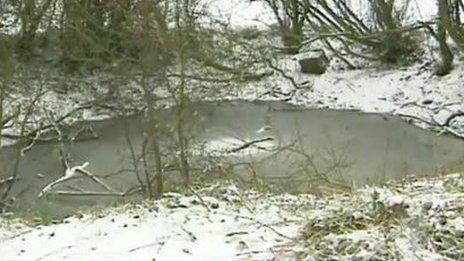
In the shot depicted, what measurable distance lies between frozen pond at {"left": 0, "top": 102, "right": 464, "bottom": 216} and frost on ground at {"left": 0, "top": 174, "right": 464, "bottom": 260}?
5465 millimetres

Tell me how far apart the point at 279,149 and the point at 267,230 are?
Answer: 323 inches

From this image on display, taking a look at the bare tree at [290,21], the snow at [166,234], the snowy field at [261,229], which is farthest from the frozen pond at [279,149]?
the snow at [166,234]

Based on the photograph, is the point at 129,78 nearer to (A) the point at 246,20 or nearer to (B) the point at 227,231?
(A) the point at 246,20

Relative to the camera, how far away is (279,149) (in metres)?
12.2

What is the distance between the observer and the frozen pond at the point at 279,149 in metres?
11.7

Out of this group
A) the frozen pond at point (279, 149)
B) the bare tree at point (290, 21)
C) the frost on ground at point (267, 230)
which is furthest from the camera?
the bare tree at point (290, 21)

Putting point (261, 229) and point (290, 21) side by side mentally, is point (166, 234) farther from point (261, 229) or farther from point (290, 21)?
point (290, 21)

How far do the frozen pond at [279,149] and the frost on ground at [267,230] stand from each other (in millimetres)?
5465

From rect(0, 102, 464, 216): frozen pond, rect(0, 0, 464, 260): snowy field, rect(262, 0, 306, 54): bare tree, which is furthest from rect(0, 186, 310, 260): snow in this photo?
rect(262, 0, 306, 54): bare tree

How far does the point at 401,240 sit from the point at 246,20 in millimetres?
16340

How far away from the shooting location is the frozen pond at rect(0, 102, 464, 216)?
11.7m

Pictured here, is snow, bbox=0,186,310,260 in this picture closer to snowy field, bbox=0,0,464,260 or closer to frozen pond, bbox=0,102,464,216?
snowy field, bbox=0,0,464,260

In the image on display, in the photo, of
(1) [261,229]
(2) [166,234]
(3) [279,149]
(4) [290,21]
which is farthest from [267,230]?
(4) [290,21]

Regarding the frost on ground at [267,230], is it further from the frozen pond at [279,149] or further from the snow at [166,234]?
the frozen pond at [279,149]
